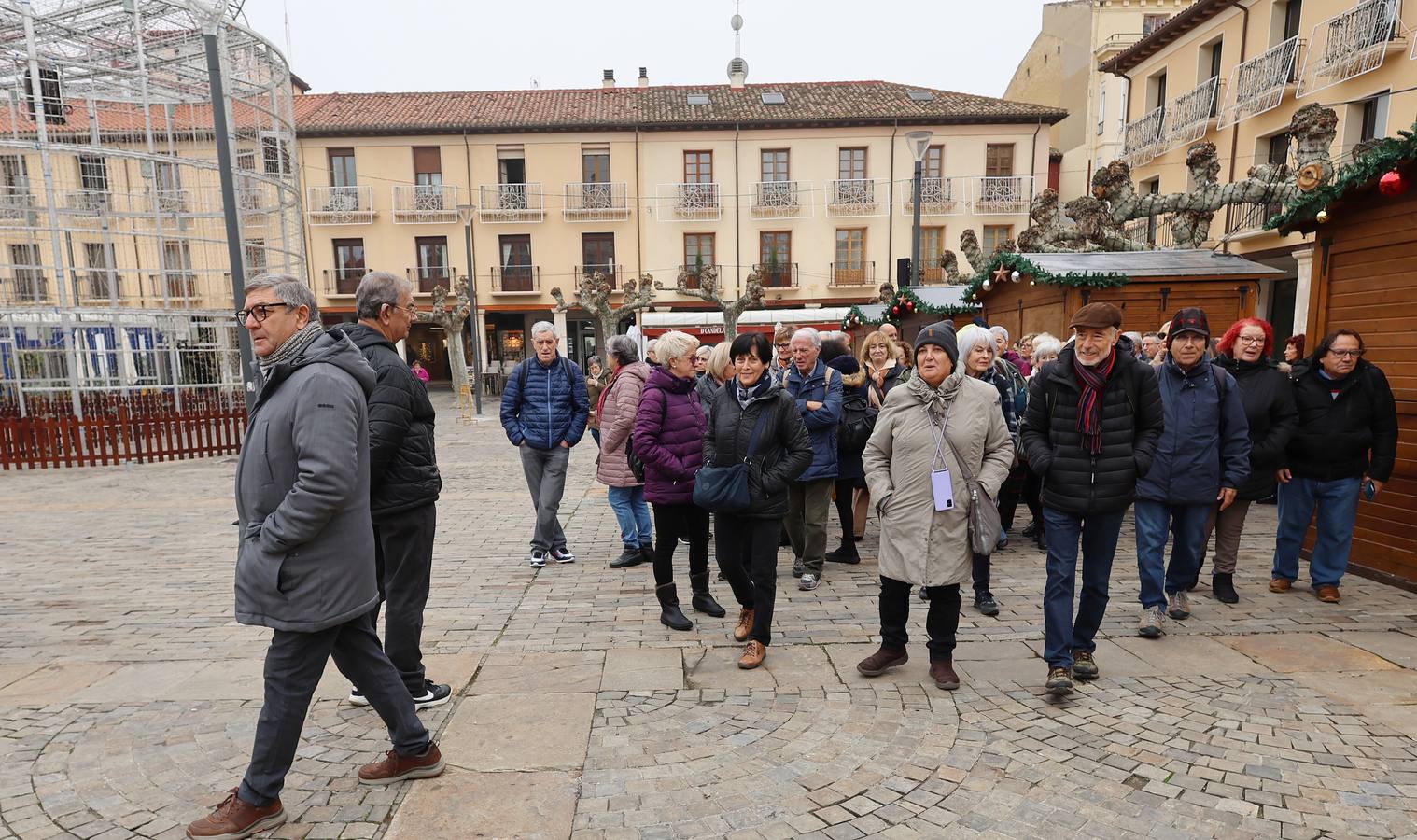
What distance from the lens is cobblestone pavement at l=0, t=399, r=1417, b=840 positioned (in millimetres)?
2738

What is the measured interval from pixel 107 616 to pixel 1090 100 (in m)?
32.1

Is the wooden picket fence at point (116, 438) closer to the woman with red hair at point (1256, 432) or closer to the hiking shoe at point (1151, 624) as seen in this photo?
the hiking shoe at point (1151, 624)

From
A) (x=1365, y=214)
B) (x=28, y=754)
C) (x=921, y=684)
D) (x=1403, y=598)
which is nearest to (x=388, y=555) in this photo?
(x=28, y=754)

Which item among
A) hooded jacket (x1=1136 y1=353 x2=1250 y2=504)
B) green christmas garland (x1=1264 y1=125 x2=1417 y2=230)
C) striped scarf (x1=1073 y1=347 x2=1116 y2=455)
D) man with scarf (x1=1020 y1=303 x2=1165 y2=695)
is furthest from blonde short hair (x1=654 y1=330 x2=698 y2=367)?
green christmas garland (x1=1264 y1=125 x2=1417 y2=230)

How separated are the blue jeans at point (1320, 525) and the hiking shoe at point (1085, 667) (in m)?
2.42

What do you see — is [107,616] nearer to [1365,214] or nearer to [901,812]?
[901,812]

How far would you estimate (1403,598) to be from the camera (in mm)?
4984

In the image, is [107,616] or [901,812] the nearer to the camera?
[901,812]

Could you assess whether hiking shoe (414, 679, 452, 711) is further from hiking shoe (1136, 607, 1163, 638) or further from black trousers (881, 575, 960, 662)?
hiking shoe (1136, 607, 1163, 638)

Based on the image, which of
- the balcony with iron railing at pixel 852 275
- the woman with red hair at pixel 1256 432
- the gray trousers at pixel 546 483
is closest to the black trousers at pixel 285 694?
the gray trousers at pixel 546 483

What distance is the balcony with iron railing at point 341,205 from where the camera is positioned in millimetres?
30578

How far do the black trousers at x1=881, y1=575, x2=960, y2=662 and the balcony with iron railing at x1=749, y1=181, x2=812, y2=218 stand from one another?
28.9m

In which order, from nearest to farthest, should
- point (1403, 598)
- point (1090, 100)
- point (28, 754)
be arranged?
point (28, 754)
point (1403, 598)
point (1090, 100)

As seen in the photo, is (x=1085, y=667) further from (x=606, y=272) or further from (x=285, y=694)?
(x=606, y=272)
